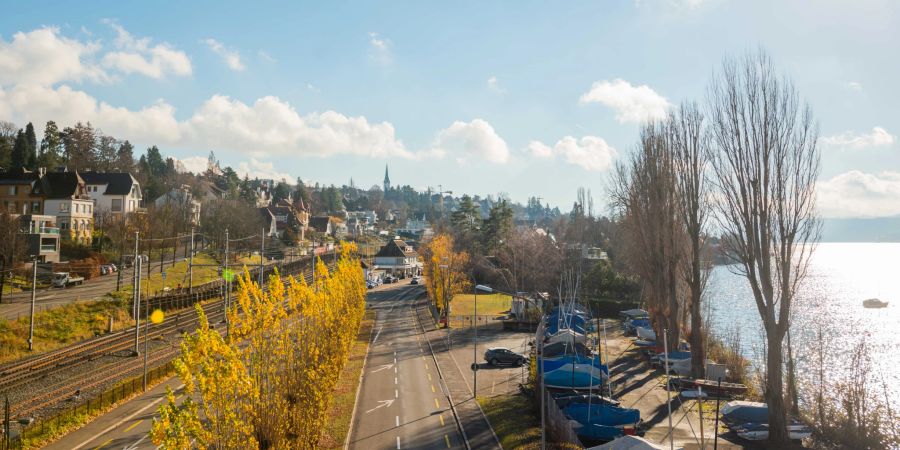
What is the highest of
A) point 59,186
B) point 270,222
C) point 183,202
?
point 59,186

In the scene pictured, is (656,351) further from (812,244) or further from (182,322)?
(182,322)

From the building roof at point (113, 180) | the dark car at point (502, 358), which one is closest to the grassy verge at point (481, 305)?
the dark car at point (502, 358)

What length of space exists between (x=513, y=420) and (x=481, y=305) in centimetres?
5258

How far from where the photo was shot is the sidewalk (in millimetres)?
27141

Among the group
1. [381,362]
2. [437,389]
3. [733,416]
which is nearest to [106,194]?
[381,362]

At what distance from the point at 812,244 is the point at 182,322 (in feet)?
172

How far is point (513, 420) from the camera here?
30.0 metres

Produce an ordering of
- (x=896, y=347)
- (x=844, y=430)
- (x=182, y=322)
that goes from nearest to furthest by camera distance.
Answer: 1. (x=844, y=430)
2. (x=182, y=322)
3. (x=896, y=347)

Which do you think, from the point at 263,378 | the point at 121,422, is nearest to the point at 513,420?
the point at 263,378

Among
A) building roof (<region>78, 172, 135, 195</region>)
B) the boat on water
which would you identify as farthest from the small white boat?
the boat on water

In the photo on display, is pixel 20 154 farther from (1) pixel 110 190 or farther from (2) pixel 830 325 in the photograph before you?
(2) pixel 830 325

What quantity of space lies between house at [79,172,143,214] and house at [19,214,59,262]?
57.9ft

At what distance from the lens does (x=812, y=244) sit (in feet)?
95.8

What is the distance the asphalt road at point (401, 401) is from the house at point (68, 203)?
46678 millimetres
